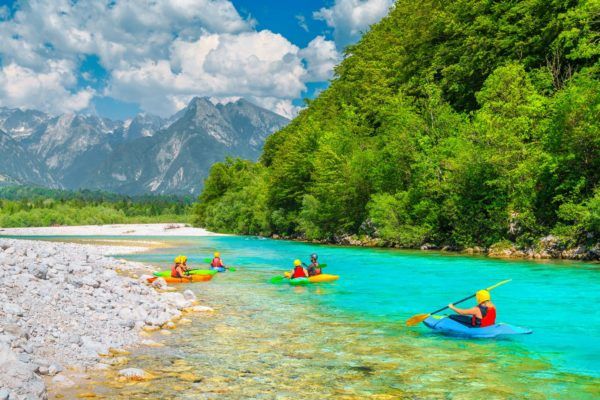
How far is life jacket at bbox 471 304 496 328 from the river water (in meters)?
0.52

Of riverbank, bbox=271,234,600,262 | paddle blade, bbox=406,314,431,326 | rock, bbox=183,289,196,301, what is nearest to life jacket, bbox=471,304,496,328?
paddle blade, bbox=406,314,431,326

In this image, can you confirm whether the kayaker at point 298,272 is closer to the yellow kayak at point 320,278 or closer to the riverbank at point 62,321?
the yellow kayak at point 320,278

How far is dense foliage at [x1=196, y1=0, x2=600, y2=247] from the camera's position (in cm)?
3272

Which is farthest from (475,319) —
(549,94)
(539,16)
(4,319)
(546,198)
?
(539,16)

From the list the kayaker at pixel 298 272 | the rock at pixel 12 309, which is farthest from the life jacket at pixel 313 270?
the rock at pixel 12 309

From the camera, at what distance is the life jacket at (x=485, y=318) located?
12.9m

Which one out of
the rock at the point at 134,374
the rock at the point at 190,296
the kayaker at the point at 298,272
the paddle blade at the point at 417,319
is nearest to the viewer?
the rock at the point at 134,374

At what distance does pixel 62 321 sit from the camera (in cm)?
1154

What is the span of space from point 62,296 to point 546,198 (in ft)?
105

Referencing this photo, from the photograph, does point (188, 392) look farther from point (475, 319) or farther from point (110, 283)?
point (110, 283)

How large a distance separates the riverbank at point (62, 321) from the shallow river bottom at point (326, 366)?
2.21 feet

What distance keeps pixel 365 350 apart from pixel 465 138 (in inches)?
1322

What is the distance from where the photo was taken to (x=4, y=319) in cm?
1007

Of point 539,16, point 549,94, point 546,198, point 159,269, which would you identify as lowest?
point 159,269
